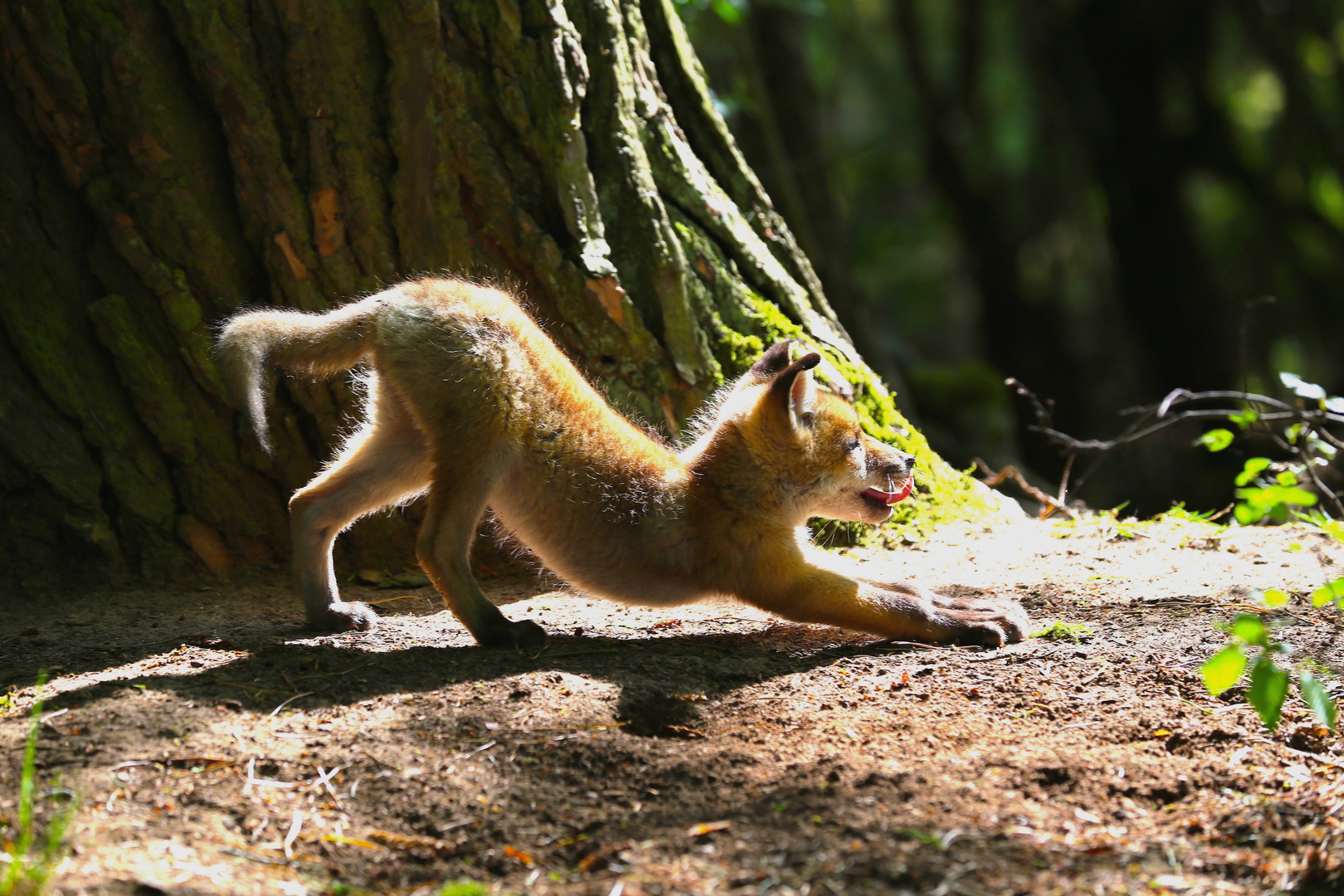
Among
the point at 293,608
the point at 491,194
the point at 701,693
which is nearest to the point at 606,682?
the point at 701,693

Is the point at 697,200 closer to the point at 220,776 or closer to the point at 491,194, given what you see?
the point at 491,194

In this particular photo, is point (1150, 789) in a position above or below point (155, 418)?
below

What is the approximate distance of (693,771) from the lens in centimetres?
306

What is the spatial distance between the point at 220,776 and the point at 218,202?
338 cm

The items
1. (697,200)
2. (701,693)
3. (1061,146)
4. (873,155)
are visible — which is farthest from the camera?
(873,155)

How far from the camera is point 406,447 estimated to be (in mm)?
4809

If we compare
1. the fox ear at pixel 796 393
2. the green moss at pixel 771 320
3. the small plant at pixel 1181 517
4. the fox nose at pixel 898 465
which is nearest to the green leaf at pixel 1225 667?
the fox ear at pixel 796 393

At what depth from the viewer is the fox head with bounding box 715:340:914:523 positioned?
4.92m

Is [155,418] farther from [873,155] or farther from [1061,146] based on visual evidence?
[873,155]

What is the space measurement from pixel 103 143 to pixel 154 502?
1791 millimetres

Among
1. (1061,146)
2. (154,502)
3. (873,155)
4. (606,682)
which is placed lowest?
(606,682)

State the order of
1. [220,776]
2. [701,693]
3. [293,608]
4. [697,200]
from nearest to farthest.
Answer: [220,776] < [701,693] < [293,608] < [697,200]

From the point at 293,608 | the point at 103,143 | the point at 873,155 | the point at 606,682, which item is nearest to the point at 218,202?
the point at 103,143

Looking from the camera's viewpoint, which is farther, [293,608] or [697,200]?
[697,200]
